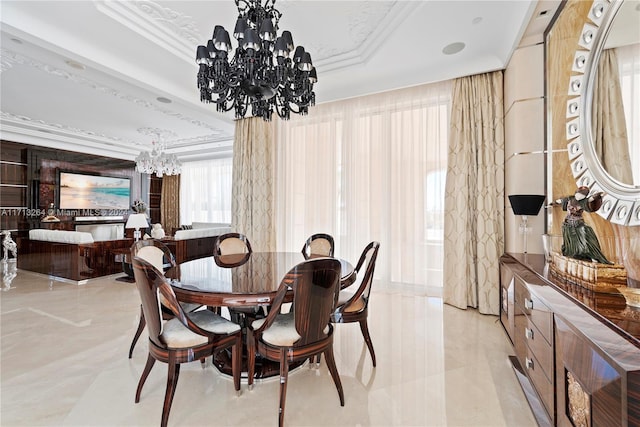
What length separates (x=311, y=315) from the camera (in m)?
1.55

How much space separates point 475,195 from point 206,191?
25.0 ft

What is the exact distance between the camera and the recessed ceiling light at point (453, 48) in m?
2.97

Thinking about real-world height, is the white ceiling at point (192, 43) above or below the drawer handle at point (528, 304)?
above

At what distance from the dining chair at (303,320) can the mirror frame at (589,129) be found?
60.0 inches

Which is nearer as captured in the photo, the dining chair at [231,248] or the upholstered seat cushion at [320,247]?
the dining chair at [231,248]

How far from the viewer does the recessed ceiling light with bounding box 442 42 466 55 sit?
2.97m

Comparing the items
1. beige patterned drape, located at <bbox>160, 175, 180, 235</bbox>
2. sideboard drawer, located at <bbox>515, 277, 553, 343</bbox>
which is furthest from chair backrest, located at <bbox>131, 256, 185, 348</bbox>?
beige patterned drape, located at <bbox>160, 175, 180, 235</bbox>

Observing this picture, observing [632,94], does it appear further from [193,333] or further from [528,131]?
[193,333]

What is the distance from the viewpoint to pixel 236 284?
1.81 meters

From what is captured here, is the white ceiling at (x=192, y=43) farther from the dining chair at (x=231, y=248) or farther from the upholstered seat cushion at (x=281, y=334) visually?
the upholstered seat cushion at (x=281, y=334)

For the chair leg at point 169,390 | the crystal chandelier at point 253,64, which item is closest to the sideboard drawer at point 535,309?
the chair leg at point 169,390

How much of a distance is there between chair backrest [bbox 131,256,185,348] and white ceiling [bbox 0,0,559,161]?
2.37 m

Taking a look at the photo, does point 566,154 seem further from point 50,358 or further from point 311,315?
point 50,358

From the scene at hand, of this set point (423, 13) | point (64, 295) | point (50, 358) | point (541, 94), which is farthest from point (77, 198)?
point (541, 94)
